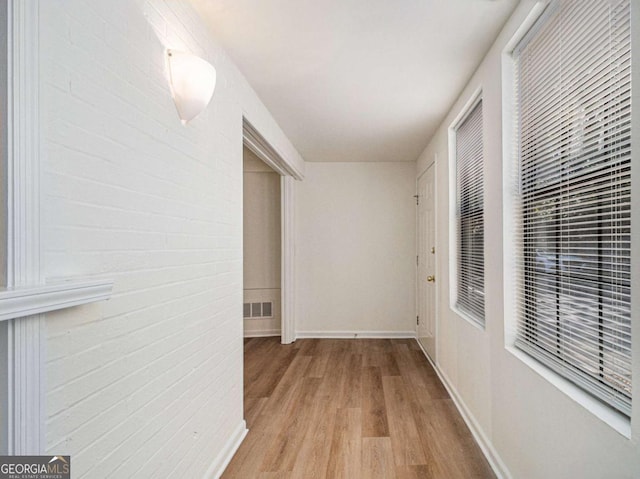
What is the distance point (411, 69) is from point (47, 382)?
A: 2375 millimetres

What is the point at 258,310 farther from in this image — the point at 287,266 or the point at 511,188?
the point at 511,188

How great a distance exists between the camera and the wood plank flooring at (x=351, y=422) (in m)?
2.07

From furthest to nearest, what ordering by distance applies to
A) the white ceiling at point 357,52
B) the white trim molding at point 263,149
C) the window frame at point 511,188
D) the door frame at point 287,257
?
the door frame at point 287,257 < the white trim molding at point 263,149 < the white ceiling at point 357,52 < the window frame at point 511,188

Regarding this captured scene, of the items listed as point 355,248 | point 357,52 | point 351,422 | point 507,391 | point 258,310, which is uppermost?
point 357,52

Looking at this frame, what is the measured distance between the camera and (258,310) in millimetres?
5090

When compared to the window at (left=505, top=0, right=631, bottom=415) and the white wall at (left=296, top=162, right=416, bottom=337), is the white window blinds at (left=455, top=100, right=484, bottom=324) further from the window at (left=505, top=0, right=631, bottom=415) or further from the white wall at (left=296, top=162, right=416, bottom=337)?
the white wall at (left=296, top=162, right=416, bottom=337)

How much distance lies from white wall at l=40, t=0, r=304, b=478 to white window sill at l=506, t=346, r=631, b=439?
5.00 feet

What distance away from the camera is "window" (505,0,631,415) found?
3.75ft

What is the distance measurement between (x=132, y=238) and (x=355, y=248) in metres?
3.94

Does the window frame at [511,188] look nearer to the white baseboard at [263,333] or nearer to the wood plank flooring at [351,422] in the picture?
the wood plank flooring at [351,422]

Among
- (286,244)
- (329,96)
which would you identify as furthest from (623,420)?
(286,244)

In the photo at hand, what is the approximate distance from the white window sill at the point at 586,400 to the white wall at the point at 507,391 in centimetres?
1

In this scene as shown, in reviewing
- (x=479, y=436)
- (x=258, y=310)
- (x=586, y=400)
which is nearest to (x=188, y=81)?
(x=586, y=400)

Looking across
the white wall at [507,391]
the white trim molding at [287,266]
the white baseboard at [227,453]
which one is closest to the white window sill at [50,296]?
the white baseboard at [227,453]
